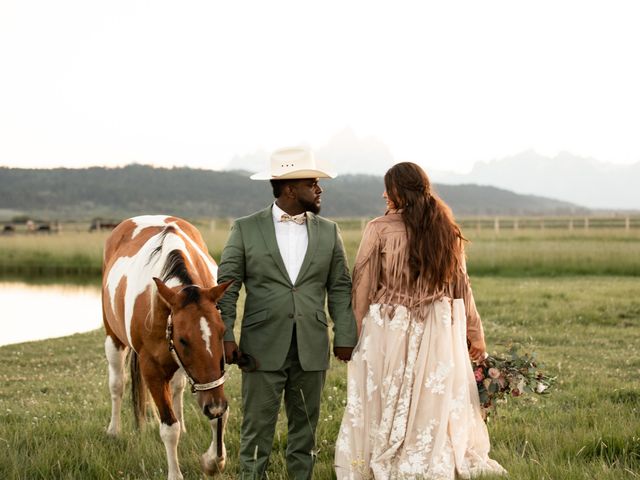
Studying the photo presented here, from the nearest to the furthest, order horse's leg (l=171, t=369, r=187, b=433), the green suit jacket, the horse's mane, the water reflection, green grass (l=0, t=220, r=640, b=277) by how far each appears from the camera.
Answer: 1. the green suit jacket
2. the horse's mane
3. horse's leg (l=171, t=369, r=187, b=433)
4. the water reflection
5. green grass (l=0, t=220, r=640, b=277)

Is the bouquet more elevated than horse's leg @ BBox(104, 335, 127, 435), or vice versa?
the bouquet

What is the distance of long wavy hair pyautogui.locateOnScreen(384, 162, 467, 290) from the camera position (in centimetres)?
405

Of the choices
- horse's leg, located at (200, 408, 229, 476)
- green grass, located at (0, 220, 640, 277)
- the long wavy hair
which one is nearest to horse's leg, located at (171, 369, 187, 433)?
horse's leg, located at (200, 408, 229, 476)

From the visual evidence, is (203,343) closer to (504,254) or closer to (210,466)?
(210,466)

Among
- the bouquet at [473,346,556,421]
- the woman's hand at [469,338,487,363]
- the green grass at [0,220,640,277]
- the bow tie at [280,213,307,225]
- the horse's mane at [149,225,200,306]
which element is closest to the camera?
the bow tie at [280,213,307,225]

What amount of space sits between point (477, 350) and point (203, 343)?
5.84ft

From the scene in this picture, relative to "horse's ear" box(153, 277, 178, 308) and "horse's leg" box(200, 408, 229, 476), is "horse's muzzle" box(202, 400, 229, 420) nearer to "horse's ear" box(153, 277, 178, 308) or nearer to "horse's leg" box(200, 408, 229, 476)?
"horse's ear" box(153, 277, 178, 308)

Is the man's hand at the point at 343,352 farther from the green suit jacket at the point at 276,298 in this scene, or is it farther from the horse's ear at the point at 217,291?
the horse's ear at the point at 217,291

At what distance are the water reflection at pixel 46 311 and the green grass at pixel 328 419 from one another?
239cm

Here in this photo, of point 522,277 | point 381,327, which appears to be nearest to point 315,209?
point 381,327

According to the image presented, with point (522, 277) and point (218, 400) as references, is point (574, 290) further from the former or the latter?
point (218, 400)

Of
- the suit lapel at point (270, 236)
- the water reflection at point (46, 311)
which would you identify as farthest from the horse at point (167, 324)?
the water reflection at point (46, 311)

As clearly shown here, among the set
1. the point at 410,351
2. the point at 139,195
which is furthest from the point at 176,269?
the point at 139,195

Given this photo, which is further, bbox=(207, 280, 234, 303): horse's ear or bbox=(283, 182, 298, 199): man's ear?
bbox=(283, 182, 298, 199): man's ear
